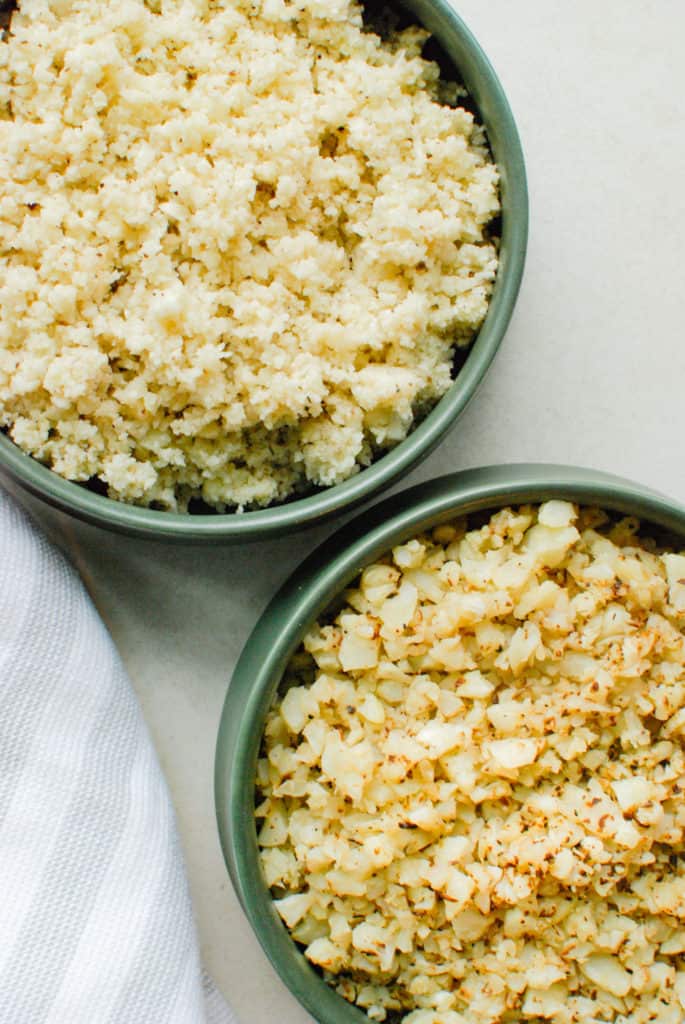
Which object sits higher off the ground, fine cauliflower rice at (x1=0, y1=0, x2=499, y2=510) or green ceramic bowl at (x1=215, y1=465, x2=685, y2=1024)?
fine cauliflower rice at (x1=0, y1=0, x2=499, y2=510)

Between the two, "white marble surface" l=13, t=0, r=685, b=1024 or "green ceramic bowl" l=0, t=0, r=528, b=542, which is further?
"white marble surface" l=13, t=0, r=685, b=1024

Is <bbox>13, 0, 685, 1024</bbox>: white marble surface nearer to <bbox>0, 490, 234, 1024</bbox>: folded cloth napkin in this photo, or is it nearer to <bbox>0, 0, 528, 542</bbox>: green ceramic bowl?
<bbox>0, 490, 234, 1024</bbox>: folded cloth napkin

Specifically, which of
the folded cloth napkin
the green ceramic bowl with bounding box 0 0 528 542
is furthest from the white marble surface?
the green ceramic bowl with bounding box 0 0 528 542

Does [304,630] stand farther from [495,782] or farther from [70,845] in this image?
[70,845]

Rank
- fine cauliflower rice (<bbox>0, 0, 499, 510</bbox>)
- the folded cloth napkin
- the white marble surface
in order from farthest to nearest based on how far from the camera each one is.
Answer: the white marble surface, the folded cloth napkin, fine cauliflower rice (<bbox>0, 0, 499, 510</bbox>)

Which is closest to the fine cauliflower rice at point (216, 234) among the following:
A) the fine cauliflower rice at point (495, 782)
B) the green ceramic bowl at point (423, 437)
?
the green ceramic bowl at point (423, 437)

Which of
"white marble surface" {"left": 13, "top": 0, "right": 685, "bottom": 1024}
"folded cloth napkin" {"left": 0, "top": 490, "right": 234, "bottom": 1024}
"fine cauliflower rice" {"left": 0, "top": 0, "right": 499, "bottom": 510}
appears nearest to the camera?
"fine cauliflower rice" {"left": 0, "top": 0, "right": 499, "bottom": 510}

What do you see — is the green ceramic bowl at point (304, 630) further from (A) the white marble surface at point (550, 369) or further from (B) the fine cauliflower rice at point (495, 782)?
(A) the white marble surface at point (550, 369)
